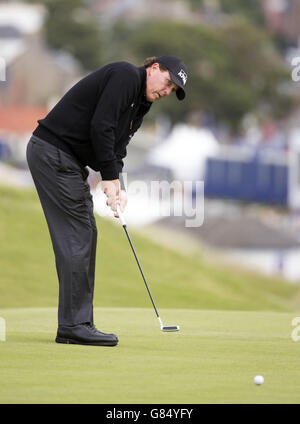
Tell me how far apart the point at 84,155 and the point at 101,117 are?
39cm

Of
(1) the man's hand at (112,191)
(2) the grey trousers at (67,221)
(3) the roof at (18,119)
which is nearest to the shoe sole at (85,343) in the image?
(2) the grey trousers at (67,221)

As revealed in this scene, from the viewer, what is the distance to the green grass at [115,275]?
56.4ft

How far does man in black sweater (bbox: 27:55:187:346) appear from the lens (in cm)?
661

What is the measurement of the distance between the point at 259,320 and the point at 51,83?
100 m

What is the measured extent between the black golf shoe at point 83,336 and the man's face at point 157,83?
57.2 inches

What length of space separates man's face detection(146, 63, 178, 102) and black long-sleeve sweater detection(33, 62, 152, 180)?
0.04m

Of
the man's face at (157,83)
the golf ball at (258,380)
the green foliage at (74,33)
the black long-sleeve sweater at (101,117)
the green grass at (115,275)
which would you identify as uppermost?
the green foliage at (74,33)

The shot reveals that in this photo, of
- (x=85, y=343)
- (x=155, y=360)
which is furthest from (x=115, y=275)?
(x=155, y=360)

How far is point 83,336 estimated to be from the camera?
6691 millimetres

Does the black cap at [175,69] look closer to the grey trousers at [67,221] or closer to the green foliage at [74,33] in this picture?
the grey trousers at [67,221]

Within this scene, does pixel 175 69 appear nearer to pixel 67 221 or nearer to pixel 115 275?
pixel 67 221

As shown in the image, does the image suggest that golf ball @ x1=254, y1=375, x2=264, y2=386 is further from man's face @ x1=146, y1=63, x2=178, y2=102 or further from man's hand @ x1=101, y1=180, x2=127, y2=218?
man's face @ x1=146, y1=63, x2=178, y2=102

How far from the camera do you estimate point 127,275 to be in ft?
62.6

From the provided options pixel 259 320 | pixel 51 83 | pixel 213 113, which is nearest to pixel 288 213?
pixel 213 113
